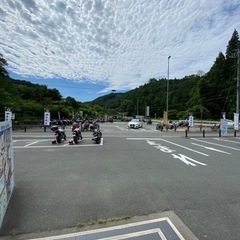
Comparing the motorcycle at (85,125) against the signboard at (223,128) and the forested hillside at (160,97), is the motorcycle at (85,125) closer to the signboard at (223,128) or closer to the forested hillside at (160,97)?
the forested hillside at (160,97)

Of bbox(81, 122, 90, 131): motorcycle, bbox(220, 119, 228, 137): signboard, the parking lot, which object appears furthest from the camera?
bbox(81, 122, 90, 131): motorcycle

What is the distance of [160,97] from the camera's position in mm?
100062

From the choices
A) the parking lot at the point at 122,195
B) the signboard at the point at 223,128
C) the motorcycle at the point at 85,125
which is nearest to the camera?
the parking lot at the point at 122,195

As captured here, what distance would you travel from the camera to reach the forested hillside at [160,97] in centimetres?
2709

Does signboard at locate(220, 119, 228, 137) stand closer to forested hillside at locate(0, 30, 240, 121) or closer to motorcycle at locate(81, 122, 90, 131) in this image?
forested hillside at locate(0, 30, 240, 121)

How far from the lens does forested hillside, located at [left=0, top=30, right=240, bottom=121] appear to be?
88.9ft

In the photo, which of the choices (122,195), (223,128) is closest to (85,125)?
(223,128)

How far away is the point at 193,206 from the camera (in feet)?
12.8

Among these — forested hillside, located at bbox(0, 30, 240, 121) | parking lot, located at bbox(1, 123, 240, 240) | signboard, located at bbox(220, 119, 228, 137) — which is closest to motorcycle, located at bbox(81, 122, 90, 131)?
forested hillside, located at bbox(0, 30, 240, 121)

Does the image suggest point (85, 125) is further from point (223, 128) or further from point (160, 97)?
point (160, 97)

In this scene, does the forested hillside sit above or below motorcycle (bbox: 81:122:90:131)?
above

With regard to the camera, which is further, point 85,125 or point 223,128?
point 85,125

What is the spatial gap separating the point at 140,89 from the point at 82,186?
118907 millimetres

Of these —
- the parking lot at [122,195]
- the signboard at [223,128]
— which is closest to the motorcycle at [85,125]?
the signboard at [223,128]
